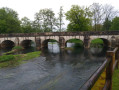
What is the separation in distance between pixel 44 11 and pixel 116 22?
3048cm

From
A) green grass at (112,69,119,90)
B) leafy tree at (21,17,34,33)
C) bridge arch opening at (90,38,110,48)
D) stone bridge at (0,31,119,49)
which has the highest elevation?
leafy tree at (21,17,34,33)

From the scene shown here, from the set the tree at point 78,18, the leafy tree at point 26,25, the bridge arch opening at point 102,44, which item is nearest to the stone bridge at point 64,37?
the bridge arch opening at point 102,44

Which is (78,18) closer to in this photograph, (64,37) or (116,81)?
(64,37)

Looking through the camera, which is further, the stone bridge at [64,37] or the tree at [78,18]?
the tree at [78,18]

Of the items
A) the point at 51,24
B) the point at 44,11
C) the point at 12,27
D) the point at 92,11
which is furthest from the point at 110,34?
the point at 12,27

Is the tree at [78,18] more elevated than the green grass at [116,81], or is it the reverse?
the tree at [78,18]

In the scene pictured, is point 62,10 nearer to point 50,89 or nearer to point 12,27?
point 12,27

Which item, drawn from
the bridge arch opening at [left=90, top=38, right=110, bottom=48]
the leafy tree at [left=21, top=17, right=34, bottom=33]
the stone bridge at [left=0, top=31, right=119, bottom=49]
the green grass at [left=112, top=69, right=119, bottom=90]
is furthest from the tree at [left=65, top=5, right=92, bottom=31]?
the green grass at [left=112, top=69, right=119, bottom=90]

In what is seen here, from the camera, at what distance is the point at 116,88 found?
5590 mm

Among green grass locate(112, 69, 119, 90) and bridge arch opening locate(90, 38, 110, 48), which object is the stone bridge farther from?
green grass locate(112, 69, 119, 90)

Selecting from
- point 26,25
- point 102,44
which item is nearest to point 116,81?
point 102,44

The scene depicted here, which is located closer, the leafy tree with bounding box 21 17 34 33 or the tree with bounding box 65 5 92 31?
the tree with bounding box 65 5 92 31

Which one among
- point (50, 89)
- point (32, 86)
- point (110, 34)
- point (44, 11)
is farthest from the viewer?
point (44, 11)

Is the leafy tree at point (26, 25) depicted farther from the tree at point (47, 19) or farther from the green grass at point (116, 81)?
the green grass at point (116, 81)
